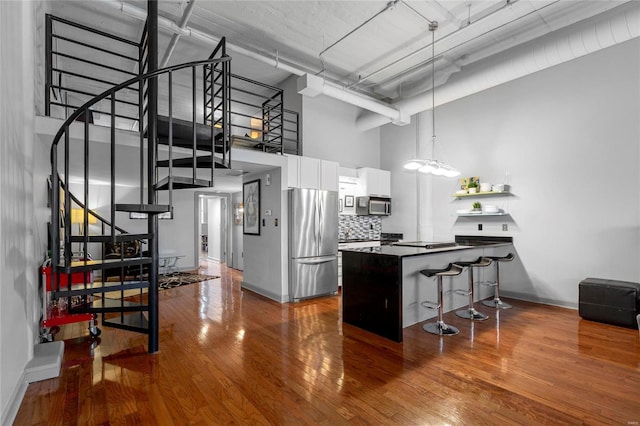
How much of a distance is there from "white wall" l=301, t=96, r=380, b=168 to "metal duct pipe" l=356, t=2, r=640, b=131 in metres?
1.80

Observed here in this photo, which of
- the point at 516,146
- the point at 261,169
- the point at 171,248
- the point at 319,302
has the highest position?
the point at 516,146

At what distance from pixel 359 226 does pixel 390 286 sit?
3.69 meters

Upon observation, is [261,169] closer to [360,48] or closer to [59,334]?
[360,48]

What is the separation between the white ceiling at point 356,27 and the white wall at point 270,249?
2100 millimetres

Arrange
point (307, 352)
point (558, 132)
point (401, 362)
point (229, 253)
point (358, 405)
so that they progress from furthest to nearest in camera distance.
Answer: point (229, 253)
point (558, 132)
point (307, 352)
point (401, 362)
point (358, 405)

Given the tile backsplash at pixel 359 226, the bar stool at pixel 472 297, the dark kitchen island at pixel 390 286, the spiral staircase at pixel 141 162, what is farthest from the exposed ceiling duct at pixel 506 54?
the bar stool at pixel 472 297

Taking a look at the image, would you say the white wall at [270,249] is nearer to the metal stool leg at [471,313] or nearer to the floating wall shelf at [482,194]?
the metal stool leg at [471,313]

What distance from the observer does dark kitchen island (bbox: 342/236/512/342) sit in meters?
3.49

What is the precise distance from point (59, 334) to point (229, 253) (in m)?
5.48

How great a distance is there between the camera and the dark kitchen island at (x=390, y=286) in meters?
3.49

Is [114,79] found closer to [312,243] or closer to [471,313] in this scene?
[312,243]

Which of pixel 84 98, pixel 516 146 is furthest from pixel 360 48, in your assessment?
pixel 84 98

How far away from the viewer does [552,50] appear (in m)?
4.15

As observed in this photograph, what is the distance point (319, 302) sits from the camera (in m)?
5.21
